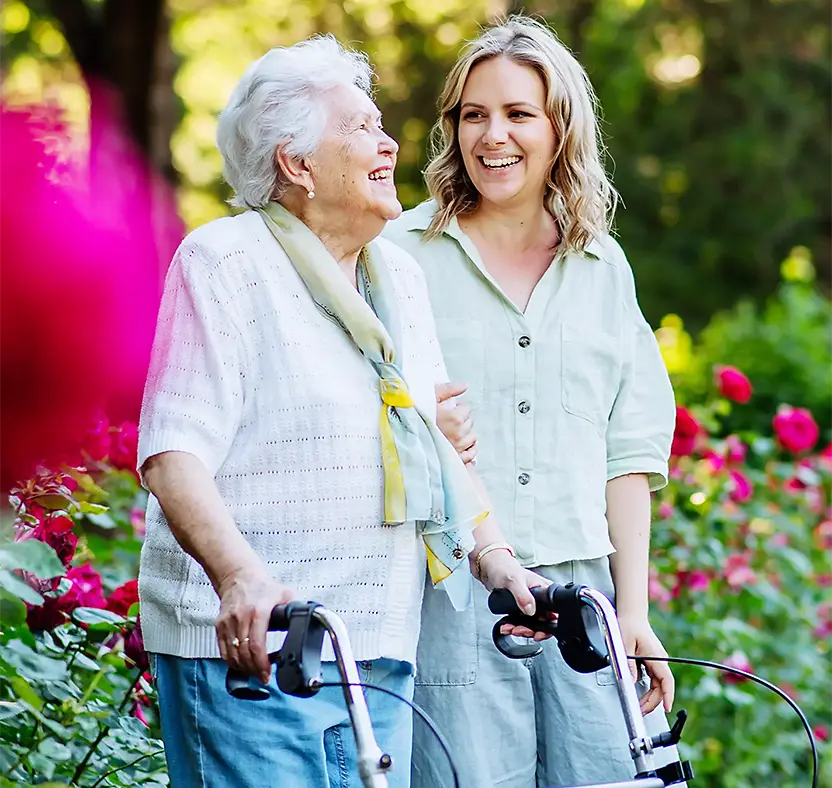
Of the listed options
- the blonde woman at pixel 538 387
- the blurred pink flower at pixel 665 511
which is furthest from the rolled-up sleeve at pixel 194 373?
the blurred pink flower at pixel 665 511

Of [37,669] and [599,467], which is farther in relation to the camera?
[599,467]

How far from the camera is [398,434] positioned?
2.34 m

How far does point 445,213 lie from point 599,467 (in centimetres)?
64

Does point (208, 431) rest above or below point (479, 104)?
below

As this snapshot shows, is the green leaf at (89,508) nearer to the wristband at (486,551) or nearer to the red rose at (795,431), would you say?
the wristband at (486,551)

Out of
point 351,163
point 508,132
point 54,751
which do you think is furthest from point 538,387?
point 54,751

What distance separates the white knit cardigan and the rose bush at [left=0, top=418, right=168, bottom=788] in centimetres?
19

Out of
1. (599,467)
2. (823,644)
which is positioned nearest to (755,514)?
(823,644)

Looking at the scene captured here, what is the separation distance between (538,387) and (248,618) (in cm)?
106

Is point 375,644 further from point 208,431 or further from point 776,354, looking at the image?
point 776,354

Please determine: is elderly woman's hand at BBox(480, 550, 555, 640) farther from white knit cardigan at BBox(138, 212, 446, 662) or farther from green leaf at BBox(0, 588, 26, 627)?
green leaf at BBox(0, 588, 26, 627)

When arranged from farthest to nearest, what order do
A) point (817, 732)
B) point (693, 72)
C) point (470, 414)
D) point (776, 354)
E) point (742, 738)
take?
point (693, 72) → point (776, 354) → point (817, 732) → point (742, 738) → point (470, 414)

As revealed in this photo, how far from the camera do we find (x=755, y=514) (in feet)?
16.3

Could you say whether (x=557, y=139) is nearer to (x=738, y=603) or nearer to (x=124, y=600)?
(x=124, y=600)
